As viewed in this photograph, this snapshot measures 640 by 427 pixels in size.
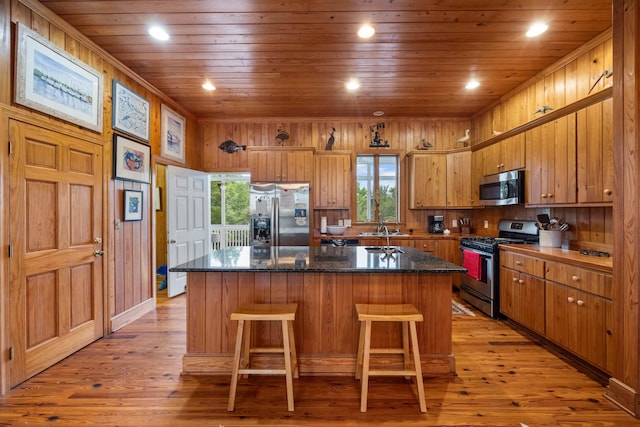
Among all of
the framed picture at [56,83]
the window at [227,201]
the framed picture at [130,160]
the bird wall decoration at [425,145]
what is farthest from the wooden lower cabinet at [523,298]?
the window at [227,201]

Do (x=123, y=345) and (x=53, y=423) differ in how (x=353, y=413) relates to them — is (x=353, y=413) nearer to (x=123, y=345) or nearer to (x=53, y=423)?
(x=53, y=423)

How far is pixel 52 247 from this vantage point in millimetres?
2377

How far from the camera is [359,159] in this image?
16.8ft

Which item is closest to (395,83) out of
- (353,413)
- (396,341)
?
(396,341)

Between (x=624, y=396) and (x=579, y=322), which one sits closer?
(x=624, y=396)

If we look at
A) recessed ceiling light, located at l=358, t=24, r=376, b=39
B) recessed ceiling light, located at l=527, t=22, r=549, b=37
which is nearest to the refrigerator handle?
recessed ceiling light, located at l=358, t=24, r=376, b=39

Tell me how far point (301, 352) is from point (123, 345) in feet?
5.84

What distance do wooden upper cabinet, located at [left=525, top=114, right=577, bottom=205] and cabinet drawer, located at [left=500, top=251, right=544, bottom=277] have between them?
25.2 inches

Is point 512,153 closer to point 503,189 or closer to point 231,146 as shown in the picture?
point 503,189

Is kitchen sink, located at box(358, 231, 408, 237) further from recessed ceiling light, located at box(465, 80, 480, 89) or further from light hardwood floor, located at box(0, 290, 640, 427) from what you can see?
recessed ceiling light, located at box(465, 80, 480, 89)

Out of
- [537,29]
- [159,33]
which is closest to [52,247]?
[159,33]

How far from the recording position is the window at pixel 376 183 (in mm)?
5090

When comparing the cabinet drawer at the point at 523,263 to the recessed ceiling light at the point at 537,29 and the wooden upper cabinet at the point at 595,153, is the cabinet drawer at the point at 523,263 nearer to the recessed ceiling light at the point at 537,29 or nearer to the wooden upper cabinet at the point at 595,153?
the wooden upper cabinet at the point at 595,153

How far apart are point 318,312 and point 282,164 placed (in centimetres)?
290
